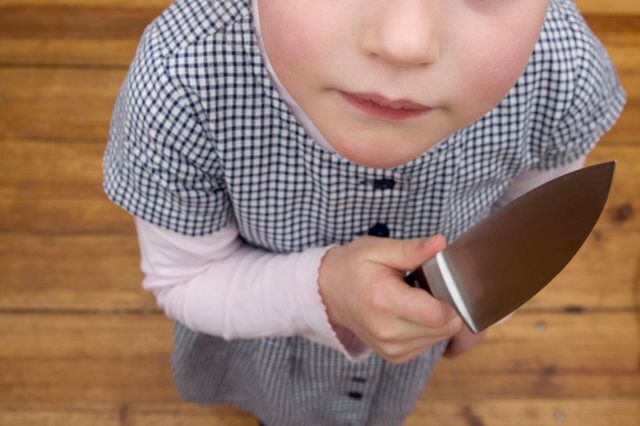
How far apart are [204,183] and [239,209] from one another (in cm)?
5

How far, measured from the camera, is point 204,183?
524 mm

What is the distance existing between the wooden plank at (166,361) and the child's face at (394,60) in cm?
66

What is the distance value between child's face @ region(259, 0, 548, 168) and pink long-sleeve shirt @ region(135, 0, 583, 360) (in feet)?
0.67

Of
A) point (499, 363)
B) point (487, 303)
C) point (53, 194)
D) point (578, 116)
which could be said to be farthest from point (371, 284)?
point (53, 194)

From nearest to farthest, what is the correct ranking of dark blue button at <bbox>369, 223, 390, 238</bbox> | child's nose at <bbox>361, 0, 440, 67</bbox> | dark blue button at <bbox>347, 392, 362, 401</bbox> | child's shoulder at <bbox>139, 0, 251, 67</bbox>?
1. child's nose at <bbox>361, 0, 440, 67</bbox>
2. child's shoulder at <bbox>139, 0, 251, 67</bbox>
3. dark blue button at <bbox>369, 223, 390, 238</bbox>
4. dark blue button at <bbox>347, 392, 362, 401</bbox>

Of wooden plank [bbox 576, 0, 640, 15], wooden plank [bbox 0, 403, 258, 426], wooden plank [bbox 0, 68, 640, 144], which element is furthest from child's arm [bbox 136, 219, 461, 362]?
wooden plank [bbox 576, 0, 640, 15]

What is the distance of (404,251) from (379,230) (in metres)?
0.09

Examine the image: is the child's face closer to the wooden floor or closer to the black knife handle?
the black knife handle

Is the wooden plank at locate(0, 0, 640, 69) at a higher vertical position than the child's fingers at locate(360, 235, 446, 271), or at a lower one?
lower

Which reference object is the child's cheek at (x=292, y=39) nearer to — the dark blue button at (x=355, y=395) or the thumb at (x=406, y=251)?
the thumb at (x=406, y=251)

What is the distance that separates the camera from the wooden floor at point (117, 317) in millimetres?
950

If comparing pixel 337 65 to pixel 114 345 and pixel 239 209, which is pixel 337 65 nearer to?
pixel 239 209

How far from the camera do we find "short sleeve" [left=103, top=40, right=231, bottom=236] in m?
0.48

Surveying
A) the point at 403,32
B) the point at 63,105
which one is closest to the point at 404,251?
the point at 403,32
